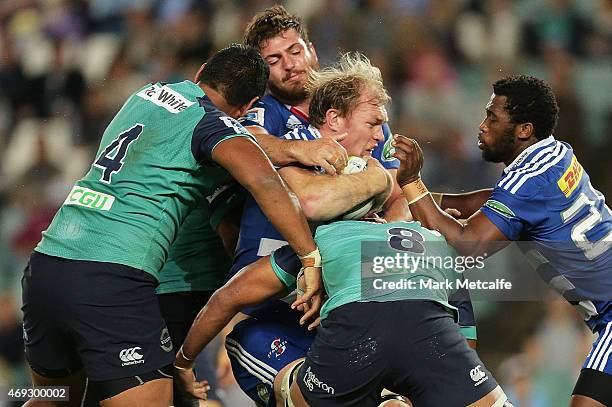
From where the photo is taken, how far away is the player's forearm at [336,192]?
3.64 m

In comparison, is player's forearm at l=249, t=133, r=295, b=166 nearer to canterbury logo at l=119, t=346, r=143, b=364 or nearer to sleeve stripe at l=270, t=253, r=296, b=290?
sleeve stripe at l=270, t=253, r=296, b=290

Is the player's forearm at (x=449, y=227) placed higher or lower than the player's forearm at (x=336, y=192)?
lower

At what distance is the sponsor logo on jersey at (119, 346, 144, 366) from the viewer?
142 inches

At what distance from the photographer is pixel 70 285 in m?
3.60

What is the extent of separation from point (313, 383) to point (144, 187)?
109cm

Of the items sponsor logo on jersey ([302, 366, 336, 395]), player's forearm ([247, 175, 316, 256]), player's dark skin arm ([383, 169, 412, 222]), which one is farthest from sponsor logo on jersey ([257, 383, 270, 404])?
player's dark skin arm ([383, 169, 412, 222])

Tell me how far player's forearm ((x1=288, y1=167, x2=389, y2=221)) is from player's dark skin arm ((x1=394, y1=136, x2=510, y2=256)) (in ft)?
1.58

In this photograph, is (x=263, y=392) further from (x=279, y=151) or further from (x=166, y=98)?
(x=166, y=98)

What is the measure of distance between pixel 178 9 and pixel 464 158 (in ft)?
11.2

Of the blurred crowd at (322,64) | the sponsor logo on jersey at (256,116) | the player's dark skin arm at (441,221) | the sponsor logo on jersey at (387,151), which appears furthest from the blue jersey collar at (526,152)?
the blurred crowd at (322,64)

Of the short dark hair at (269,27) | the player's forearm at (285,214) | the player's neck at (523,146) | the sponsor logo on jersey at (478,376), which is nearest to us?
the sponsor logo on jersey at (478,376)

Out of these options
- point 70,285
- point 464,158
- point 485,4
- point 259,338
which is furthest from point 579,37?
point 70,285

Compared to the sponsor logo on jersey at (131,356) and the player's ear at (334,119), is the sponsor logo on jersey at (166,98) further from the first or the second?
the sponsor logo on jersey at (131,356)

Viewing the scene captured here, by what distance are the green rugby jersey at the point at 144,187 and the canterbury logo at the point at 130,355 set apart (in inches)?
13.0
